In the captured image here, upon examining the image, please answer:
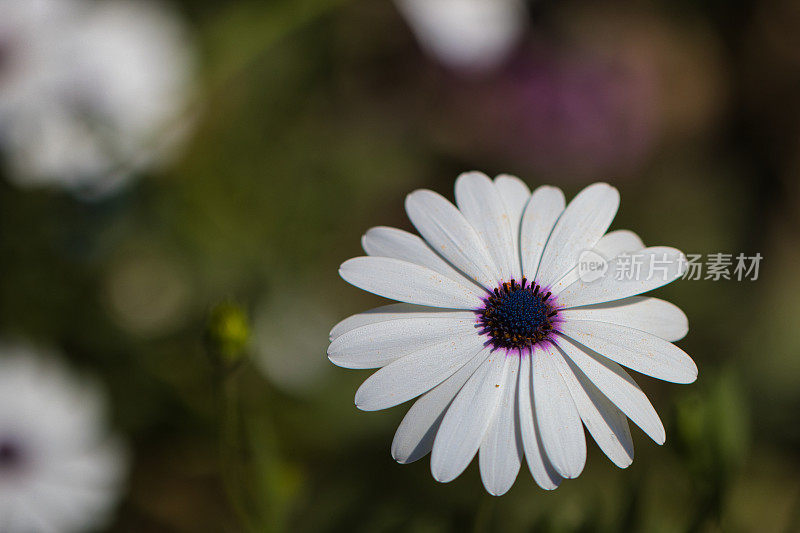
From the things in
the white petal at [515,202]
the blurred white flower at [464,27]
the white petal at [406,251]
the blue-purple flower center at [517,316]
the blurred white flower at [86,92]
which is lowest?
the blue-purple flower center at [517,316]

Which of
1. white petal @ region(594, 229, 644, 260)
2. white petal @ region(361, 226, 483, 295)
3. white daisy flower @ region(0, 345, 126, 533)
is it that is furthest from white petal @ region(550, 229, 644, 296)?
→ white daisy flower @ region(0, 345, 126, 533)

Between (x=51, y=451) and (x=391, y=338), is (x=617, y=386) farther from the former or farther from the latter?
(x=51, y=451)

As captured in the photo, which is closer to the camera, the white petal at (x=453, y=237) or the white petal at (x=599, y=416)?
the white petal at (x=599, y=416)

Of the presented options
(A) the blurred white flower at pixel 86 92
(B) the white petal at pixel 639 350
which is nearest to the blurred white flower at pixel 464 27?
(A) the blurred white flower at pixel 86 92

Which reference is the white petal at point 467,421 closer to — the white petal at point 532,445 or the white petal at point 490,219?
the white petal at point 532,445

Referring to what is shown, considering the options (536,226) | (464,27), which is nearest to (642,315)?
(536,226)

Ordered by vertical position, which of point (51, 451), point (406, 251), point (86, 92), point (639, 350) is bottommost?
point (639, 350)
